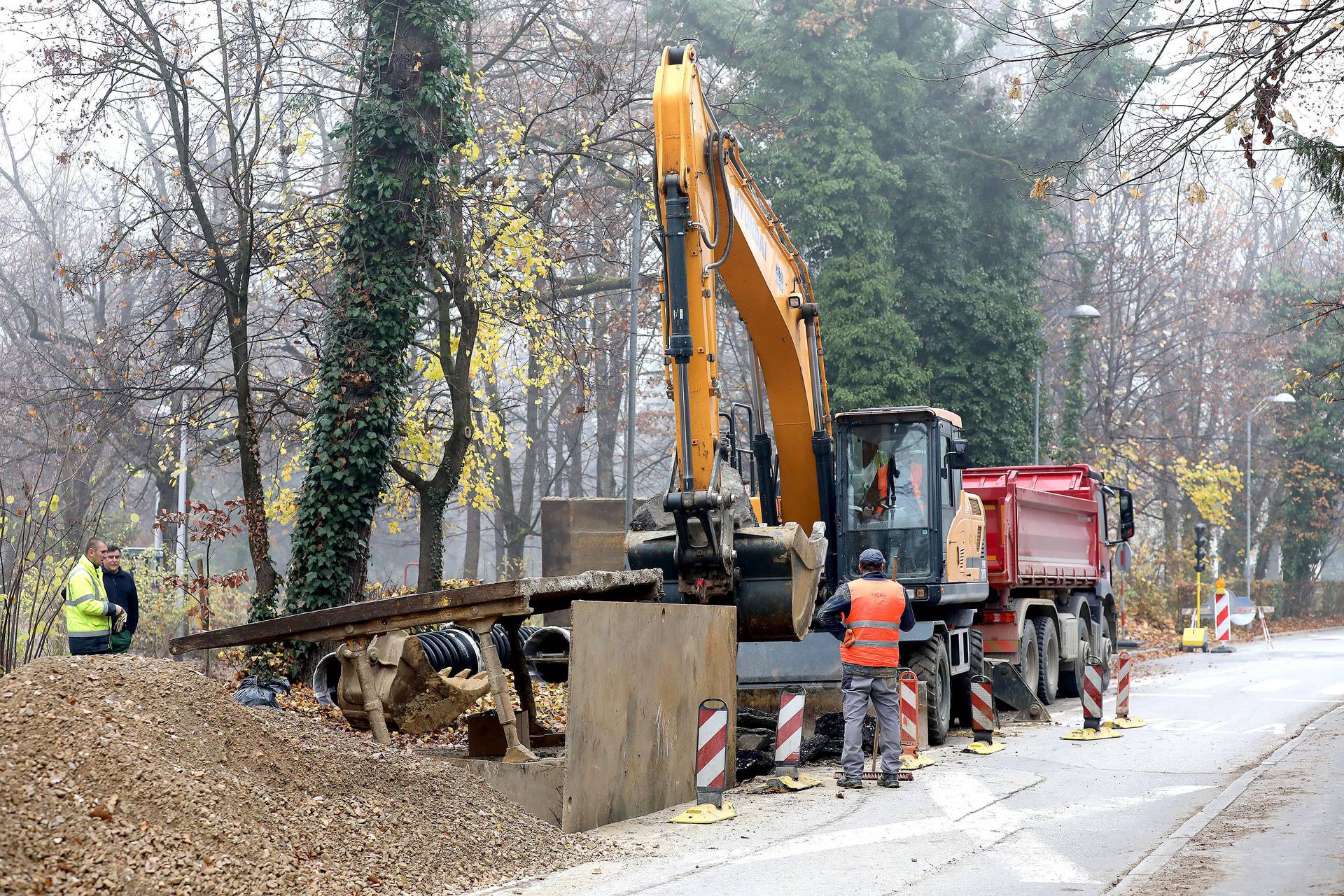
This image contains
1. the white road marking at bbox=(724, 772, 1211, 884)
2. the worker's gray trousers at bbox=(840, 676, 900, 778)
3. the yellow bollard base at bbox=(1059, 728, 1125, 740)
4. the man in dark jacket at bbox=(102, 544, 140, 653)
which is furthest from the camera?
the yellow bollard base at bbox=(1059, 728, 1125, 740)

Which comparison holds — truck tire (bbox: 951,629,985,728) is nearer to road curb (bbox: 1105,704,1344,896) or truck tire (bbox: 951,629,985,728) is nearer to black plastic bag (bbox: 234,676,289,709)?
road curb (bbox: 1105,704,1344,896)

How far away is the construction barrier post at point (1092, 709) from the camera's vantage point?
14766mm

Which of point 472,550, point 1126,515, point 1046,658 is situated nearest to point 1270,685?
point 1126,515

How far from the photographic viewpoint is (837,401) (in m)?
32.3

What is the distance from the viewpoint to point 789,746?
36.8 feet

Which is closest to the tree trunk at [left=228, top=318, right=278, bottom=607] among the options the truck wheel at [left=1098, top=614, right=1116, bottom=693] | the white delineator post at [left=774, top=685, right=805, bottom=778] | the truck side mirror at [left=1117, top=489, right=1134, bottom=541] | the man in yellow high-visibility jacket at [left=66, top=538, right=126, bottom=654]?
the man in yellow high-visibility jacket at [left=66, top=538, right=126, bottom=654]

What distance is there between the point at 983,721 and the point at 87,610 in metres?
8.65

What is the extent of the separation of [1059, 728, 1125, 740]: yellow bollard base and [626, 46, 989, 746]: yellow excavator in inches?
52.4

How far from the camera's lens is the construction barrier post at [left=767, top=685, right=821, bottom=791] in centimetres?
1112

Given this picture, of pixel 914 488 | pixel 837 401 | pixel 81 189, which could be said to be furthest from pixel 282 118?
pixel 81 189

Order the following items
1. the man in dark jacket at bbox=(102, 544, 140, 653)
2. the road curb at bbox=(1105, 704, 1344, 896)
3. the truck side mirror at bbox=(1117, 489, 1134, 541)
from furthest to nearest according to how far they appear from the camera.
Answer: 1. the truck side mirror at bbox=(1117, 489, 1134, 541)
2. the man in dark jacket at bbox=(102, 544, 140, 653)
3. the road curb at bbox=(1105, 704, 1344, 896)

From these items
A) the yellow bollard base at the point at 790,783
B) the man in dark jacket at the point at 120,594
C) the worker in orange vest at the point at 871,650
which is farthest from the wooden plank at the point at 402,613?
the man in dark jacket at the point at 120,594

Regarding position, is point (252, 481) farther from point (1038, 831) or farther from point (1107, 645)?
point (1107, 645)

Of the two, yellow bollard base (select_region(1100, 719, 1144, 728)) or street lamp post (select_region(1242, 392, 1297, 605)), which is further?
street lamp post (select_region(1242, 392, 1297, 605))
